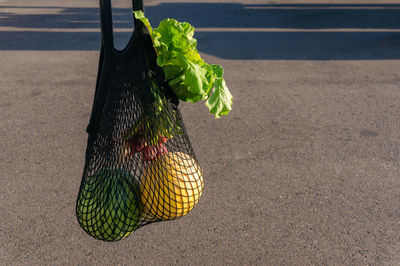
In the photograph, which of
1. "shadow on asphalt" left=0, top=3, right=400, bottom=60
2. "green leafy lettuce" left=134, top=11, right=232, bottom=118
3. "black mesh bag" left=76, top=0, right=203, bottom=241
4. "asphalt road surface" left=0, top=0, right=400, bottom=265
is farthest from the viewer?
"shadow on asphalt" left=0, top=3, right=400, bottom=60

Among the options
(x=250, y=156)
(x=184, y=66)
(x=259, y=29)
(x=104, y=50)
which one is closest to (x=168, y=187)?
(x=184, y=66)

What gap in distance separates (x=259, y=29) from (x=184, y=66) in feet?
25.1

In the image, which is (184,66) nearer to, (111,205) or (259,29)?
(111,205)

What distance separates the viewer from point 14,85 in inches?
225

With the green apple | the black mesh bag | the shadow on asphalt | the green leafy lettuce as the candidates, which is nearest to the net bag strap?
the black mesh bag

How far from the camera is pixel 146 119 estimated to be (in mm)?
1576

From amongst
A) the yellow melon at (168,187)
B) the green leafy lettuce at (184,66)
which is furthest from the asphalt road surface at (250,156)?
the yellow melon at (168,187)

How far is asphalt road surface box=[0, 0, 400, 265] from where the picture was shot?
9.65 feet

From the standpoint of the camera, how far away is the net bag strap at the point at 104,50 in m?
1.51

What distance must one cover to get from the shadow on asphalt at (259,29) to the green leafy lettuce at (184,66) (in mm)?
5079

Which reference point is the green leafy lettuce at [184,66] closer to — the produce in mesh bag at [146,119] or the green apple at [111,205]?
the produce in mesh bag at [146,119]

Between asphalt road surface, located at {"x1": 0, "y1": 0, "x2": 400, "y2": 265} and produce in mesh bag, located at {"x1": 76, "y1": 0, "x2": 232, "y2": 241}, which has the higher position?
produce in mesh bag, located at {"x1": 76, "y1": 0, "x2": 232, "y2": 241}

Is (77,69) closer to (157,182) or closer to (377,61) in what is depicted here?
(377,61)

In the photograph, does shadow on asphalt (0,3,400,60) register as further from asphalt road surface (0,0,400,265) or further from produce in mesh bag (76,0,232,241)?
produce in mesh bag (76,0,232,241)
